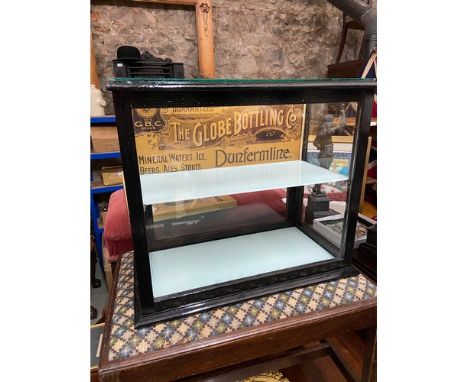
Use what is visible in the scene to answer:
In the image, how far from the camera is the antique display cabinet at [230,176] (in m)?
0.65

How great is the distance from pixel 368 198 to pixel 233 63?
1556mm

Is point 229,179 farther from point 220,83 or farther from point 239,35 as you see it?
point 239,35

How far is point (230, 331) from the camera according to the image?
0.73 meters

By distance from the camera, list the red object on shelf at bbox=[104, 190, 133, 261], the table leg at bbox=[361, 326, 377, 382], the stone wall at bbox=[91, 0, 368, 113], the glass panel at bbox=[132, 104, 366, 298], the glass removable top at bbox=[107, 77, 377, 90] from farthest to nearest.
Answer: the stone wall at bbox=[91, 0, 368, 113], the red object on shelf at bbox=[104, 190, 133, 261], the table leg at bbox=[361, 326, 377, 382], the glass panel at bbox=[132, 104, 366, 298], the glass removable top at bbox=[107, 77, 377, 90]

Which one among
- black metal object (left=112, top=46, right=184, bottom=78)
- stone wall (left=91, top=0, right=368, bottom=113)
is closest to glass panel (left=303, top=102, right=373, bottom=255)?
black metal object (left=112, top=46, right=184, bottom=78)

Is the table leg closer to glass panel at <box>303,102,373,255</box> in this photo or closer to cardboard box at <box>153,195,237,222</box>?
glass panel at <box>303,102,373,255</box>

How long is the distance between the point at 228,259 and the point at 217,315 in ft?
0.67

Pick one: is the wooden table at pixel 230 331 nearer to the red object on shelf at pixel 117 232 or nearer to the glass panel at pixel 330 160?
the glass panel at pixel 330 160

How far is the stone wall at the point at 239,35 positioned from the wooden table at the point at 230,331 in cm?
190

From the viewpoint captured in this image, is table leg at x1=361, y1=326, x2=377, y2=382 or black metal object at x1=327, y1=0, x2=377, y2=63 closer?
table leg at x1=361, y1=326, x2=377, y2=382

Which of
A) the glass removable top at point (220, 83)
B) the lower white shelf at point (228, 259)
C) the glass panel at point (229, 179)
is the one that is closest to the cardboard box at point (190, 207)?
the glass panel at point (229, 179)

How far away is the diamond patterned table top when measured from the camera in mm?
699

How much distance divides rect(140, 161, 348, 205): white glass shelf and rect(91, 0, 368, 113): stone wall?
171cm

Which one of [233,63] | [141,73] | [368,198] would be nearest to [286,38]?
[233,63]
